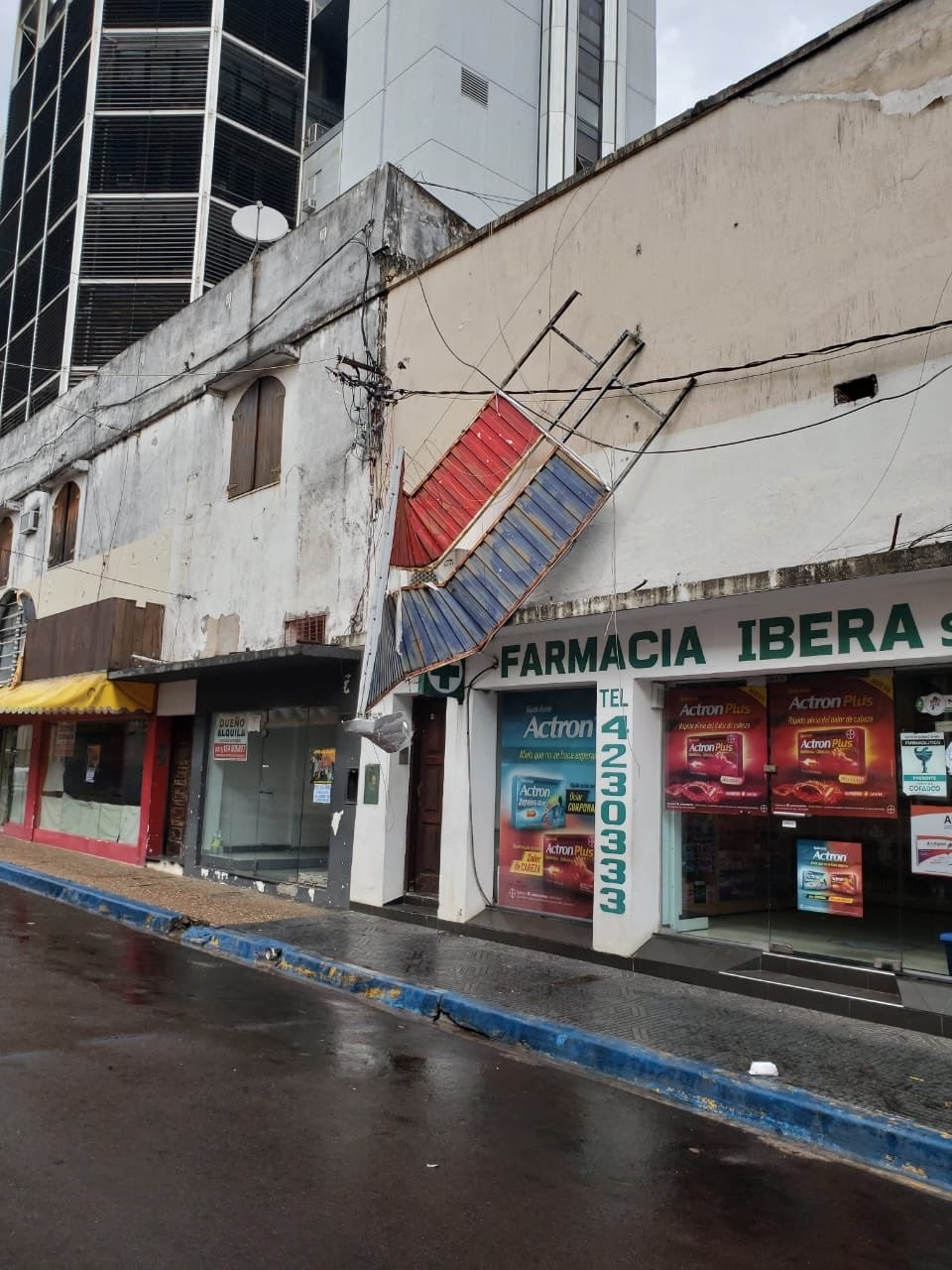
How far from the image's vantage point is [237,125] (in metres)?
33.5

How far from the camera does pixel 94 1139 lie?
4555mm

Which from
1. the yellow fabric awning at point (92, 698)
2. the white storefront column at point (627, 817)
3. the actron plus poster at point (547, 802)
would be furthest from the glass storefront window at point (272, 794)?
the white storefront column at point (627, 817)

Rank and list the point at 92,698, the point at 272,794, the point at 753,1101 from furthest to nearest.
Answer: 1. the point at 92,698
2. the point at 272,794
3. the point at 753,1101

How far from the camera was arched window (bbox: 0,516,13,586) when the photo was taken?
23.5 metres

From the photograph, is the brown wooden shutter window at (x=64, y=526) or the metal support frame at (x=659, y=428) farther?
the brown wooden shutter window at (x=64, y=526)

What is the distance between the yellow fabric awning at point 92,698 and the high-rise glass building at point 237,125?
1541cm

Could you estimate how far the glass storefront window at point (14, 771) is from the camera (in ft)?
70.9

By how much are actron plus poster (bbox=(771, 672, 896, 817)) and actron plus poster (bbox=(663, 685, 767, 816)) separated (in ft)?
0.57

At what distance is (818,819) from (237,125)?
33.3 m

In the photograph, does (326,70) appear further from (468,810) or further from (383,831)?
(468,810)

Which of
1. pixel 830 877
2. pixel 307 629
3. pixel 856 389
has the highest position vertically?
pixel 856 389

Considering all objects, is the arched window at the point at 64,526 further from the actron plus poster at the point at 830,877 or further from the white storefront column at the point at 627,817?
the actron plus poster at the point at 830,877

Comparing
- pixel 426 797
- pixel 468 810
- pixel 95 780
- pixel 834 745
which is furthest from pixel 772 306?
pixel 95 780

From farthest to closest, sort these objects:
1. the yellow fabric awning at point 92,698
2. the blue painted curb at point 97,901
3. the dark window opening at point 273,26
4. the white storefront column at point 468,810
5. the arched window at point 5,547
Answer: the dark window opening at point 273,26 < the arched window at point 5,547 < the yellow fabric awning at point 92,698 < the blue painted curb at point 97,901 < the white storefront column at point 468,810
